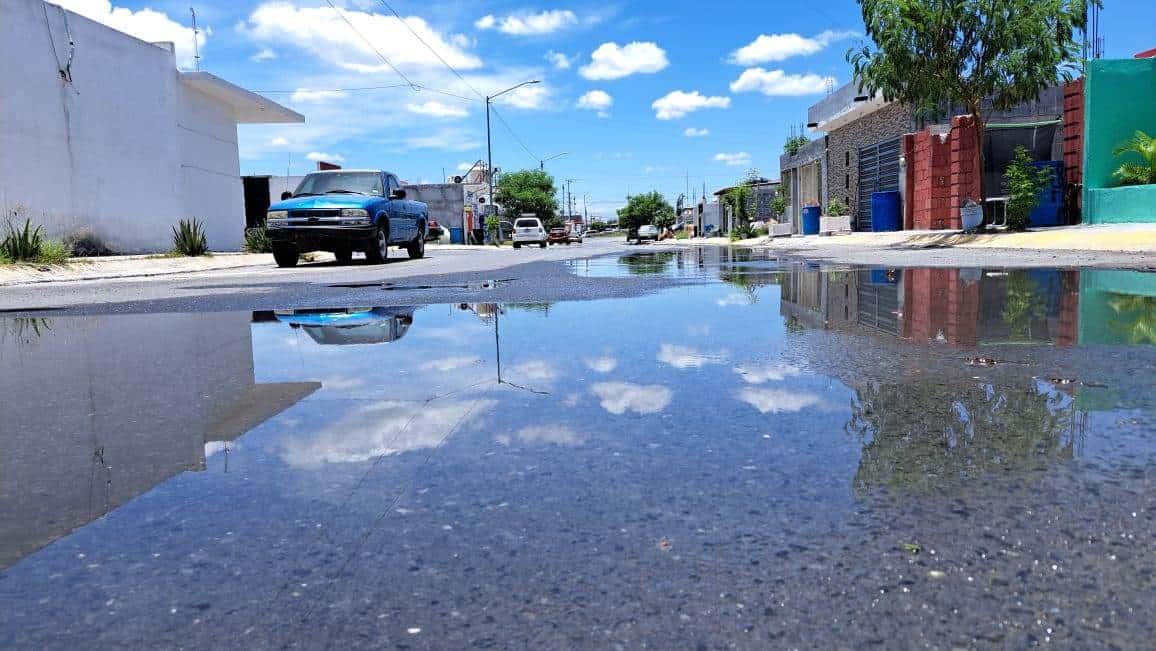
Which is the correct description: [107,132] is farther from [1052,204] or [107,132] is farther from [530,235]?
[530,235]

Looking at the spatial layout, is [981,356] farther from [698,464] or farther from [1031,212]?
[1031,212]

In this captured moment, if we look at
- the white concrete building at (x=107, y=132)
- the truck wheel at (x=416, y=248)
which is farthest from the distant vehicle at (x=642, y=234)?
the truck wheel at (x=416, y=248)

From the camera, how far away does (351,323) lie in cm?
754

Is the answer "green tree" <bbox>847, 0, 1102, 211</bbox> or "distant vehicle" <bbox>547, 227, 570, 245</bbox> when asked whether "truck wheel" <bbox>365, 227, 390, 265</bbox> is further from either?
"distant vehicle" <bbox>547, 227, 570, 245</bbox>

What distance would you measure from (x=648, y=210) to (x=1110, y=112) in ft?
410

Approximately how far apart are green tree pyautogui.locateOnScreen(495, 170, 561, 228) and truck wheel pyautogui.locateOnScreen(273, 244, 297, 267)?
81.4 meters

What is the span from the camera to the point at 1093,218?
22.9 m

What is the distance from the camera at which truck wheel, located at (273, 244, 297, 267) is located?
2028cm

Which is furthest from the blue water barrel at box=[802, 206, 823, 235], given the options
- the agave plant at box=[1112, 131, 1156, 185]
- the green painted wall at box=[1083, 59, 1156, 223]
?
the agave plant at box=[1112, 131, 1156, 185]

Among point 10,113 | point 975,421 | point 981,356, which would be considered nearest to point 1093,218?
point 981,356

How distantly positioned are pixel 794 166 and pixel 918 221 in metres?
20.2

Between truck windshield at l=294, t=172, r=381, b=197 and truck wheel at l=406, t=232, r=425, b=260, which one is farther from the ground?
truck windshield at l=294, t=172, r=381, b=197

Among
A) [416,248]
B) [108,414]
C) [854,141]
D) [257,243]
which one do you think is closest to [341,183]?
[416,248]

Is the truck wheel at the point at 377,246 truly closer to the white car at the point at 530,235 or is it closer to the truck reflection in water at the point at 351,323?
the truck reflection in water at the point at 351,323
